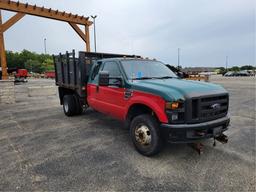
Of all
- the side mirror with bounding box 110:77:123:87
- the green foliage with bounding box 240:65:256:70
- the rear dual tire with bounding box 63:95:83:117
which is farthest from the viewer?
the green foliage with bounding box 240:65:256:70

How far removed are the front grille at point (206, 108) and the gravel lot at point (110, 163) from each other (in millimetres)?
833

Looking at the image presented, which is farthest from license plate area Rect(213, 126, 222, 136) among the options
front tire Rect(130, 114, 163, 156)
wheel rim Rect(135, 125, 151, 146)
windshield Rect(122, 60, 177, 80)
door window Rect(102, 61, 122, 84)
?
door window Rect(102, 61, 122, 84)

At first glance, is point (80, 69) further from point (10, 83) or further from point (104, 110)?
point (10, 83)

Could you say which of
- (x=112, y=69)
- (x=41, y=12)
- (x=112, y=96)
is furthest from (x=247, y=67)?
(x=112, y=96)

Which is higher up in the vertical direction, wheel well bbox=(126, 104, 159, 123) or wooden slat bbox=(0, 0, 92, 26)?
wooden slat bbox=(0, 0, 92, 26)

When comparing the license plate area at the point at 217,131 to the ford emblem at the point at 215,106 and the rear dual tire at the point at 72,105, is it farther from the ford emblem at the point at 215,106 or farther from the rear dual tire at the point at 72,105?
the rear dual tire at the point at 72,105

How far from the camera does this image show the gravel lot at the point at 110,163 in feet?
9.09

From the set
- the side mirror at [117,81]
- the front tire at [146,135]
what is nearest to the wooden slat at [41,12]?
the side mirror at [117,81]

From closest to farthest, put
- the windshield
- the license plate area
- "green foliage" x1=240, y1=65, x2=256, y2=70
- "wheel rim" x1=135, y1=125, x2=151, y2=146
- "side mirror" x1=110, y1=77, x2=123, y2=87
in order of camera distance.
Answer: the license plate area, "wheel rim" x1=135, y1=125, x2=151, y2=146, "side mirror" x1=110, y1=77, x2=123, y2=87, the windshield, "green foliage" x1=240, y1=65, x2=256, y2=70

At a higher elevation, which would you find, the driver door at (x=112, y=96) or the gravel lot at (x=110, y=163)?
the driver door at (x=112, y=96)

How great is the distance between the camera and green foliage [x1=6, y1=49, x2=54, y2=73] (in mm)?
72750

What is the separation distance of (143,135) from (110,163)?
804 millimetres

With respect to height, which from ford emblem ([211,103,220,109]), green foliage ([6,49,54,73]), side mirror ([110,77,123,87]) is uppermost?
green foliage ([6,49,54,73])

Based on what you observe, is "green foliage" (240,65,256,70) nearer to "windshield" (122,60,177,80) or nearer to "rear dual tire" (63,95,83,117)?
"rear dual tire" (63,95,83,117)
